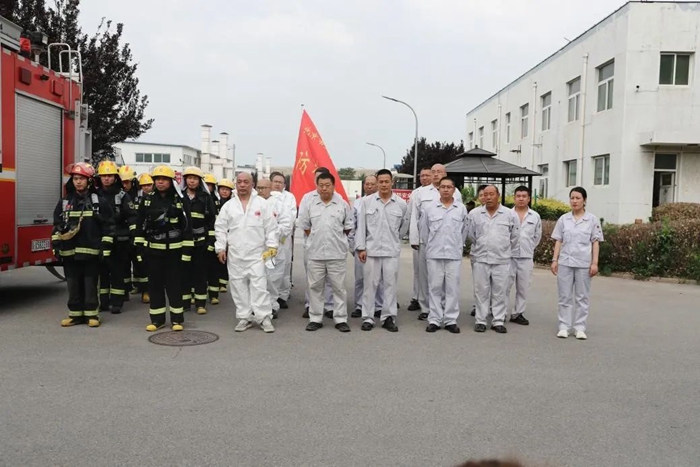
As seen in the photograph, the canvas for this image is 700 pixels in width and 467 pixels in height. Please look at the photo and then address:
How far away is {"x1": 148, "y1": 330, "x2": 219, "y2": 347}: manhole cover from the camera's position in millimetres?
7031

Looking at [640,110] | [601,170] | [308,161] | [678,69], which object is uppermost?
[678,69]

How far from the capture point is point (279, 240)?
29.0 ft

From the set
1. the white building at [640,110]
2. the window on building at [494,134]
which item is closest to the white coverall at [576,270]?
the white building at [640,110]

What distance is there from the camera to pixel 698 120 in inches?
807

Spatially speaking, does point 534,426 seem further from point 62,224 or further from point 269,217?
point 62,224

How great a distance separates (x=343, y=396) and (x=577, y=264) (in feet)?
13.4

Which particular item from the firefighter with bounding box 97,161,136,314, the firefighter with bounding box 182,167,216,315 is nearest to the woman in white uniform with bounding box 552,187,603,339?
the firefighter with bounding box 182,167,216,315

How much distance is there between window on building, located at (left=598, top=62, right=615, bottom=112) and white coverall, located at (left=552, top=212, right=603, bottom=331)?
52.4 ft

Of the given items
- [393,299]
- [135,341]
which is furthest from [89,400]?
[393,299]

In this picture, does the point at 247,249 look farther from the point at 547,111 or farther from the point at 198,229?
the point at 547,111

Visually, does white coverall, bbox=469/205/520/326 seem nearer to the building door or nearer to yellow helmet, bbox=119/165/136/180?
yellow helmet, bbox=119/165/136/180

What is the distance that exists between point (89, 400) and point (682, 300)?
9.98 meters

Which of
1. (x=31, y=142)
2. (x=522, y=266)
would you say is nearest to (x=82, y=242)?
(x=31, y=142)

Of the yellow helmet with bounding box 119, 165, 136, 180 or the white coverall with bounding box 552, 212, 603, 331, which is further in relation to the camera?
the yellow helmet with bounding box 119, 165, 136, 180
